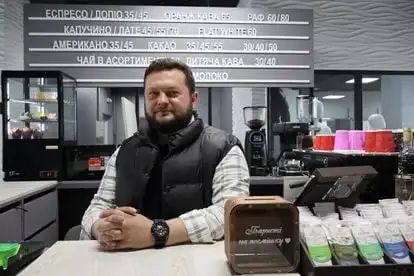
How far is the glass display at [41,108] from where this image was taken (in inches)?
135

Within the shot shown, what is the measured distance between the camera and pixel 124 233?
1.13 m

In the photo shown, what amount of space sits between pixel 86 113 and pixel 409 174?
16.6 ft

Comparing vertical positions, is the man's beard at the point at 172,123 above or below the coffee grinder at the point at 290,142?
above

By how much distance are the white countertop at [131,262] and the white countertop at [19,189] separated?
1392mm

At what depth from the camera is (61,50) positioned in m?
3.35

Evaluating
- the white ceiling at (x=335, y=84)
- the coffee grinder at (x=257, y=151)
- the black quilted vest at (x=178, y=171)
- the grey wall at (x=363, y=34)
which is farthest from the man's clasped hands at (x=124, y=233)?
the white ceiling at (x=335, y=84)

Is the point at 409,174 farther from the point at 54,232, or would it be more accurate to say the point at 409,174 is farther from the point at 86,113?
the point at 86,113

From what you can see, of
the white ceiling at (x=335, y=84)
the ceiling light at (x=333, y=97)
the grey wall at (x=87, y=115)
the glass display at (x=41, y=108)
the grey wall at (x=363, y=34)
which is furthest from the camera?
the grey wall at (x=87, y=115)

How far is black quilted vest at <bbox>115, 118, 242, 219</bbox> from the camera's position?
156cm

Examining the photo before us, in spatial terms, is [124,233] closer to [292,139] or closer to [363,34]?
[292,139]

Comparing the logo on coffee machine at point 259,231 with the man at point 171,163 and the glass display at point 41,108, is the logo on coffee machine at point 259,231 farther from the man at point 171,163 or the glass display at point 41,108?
the glass display at point 41,108

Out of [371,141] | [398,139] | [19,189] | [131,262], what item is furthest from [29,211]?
[398,139]

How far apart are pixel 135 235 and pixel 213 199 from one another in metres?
0.46

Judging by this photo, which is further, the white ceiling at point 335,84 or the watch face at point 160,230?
the white ceiling at point 335,84
